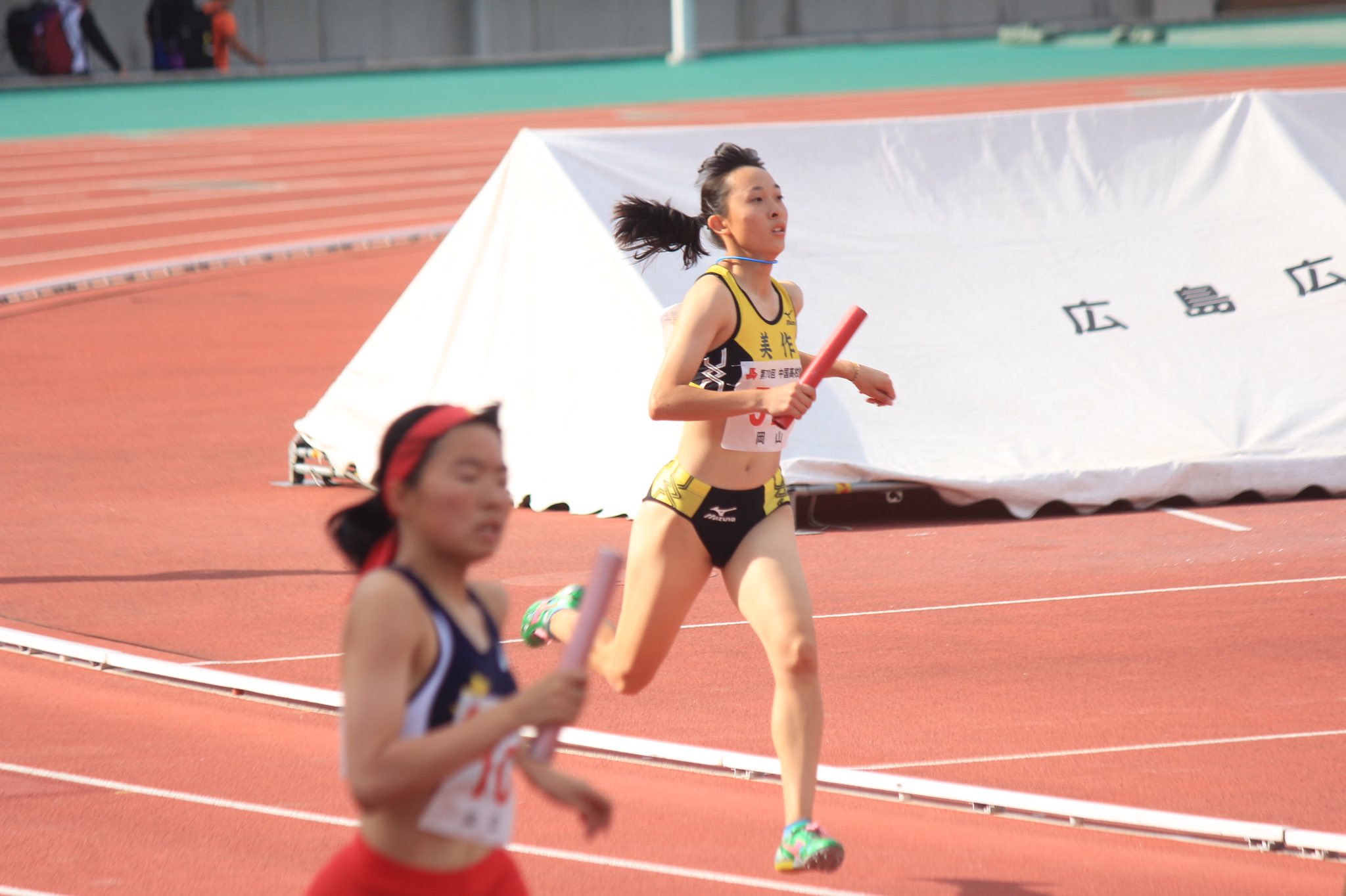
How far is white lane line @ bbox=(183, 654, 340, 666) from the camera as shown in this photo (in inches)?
267

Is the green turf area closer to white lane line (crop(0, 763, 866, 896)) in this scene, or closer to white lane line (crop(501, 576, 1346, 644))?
white lane line (crop(501, 576, 1346, 644))

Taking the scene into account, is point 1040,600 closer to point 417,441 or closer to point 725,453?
point 725,453

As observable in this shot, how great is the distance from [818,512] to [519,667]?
2.83 metres

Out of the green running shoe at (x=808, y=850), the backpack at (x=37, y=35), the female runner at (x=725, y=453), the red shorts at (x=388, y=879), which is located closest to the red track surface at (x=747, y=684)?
the green running shoe at (x=808, y=850)

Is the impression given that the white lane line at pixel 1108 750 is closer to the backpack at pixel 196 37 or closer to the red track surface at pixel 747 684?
the red track surface at pixel 747 684

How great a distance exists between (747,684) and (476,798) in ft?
12.4

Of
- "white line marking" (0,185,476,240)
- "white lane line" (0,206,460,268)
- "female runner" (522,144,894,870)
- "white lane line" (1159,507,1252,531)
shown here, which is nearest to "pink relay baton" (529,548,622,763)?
"female runner" (522,144,894,870)

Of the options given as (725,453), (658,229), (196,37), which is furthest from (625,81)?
(725,453)

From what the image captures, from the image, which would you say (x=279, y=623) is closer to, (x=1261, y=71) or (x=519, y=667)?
(x=519, y=667)

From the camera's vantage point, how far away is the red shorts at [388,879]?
2799 mm

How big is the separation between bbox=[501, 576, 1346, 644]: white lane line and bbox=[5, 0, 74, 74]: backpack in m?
→ 30.3

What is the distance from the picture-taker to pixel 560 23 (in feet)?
144

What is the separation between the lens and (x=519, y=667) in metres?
6.82

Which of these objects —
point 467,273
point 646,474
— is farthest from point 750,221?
point 467,273
